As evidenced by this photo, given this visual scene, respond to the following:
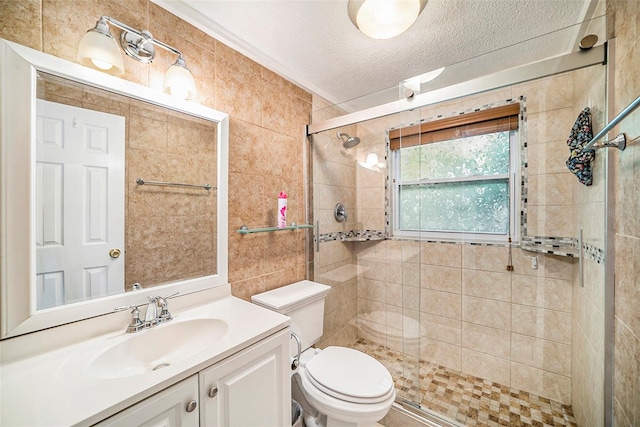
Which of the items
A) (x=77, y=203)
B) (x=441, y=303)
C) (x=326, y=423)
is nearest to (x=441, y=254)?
(x=441, y=303)

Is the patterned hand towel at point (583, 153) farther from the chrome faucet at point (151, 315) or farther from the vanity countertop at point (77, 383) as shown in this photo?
the chrome faucet at point (151, 315)

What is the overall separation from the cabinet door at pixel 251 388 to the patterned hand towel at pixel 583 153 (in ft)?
5.40

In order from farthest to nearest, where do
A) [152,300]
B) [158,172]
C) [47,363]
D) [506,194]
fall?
[506,194] → [158,172] → [152,300] → [47,363]

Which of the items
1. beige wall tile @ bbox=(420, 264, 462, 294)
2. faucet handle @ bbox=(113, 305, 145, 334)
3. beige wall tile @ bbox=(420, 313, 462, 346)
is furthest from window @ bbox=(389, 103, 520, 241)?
faucet handle @ bbox=(113, 305, 145, 334)

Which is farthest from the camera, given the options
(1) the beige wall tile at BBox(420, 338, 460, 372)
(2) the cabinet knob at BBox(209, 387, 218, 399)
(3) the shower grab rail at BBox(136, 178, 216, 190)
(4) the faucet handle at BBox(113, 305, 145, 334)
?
(1) the beige wall tile at BBox(420, 338, 460, 372)

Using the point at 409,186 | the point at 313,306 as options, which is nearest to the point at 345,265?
the point at 313,306

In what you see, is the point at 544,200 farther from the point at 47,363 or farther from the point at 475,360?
the point at 47,363

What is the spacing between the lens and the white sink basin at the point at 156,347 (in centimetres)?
88

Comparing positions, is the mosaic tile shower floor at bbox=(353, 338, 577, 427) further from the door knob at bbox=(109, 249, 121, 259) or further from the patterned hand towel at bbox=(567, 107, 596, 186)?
the door knob at bbox=(109, 249, 121, 259)

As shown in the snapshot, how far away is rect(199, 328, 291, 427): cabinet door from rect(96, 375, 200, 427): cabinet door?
0.11 feet

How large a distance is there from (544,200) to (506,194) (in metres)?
0.22

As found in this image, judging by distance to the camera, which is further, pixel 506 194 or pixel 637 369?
pixel 506 194

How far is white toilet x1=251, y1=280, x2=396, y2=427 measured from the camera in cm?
117

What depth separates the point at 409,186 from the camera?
6.86 ft
